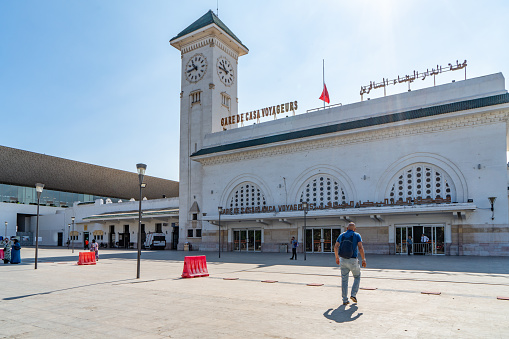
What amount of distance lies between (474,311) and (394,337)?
313 centimetres

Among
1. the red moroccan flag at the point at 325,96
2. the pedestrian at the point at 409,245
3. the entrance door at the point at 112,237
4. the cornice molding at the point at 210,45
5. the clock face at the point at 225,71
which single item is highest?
the cornice molding at the point at 210,45

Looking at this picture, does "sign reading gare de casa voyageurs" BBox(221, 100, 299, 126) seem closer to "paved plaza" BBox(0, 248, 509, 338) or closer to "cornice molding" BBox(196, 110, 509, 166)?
"cornice molding" BBox(196, 110, 509, 166)

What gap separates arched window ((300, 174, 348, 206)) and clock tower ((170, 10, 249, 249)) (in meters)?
13.4

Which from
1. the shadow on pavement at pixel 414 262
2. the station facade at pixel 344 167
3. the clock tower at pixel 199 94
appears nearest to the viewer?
the shadow on pavement at pixel 414 262

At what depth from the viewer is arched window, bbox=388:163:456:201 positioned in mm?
28375

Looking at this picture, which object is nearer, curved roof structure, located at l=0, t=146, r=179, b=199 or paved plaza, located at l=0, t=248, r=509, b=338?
paved plaza, located at l=0, t=248, r=509, b=338

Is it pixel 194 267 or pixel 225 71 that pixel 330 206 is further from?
pixel 225 71

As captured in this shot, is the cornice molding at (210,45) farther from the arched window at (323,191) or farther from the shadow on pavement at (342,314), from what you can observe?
the shadow on pavement at (342,314)

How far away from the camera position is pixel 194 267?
16266 mm

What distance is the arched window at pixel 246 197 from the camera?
38.3 m

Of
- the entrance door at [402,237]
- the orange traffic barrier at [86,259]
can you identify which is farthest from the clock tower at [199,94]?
the entrance door at [402,237]

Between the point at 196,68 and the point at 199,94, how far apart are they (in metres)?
3.14

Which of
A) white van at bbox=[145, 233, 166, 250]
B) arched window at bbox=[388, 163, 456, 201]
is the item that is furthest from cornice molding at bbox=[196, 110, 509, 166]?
white van at bbox=[145, 233, 166, 250]

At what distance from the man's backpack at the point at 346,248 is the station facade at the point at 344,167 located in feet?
56.3
